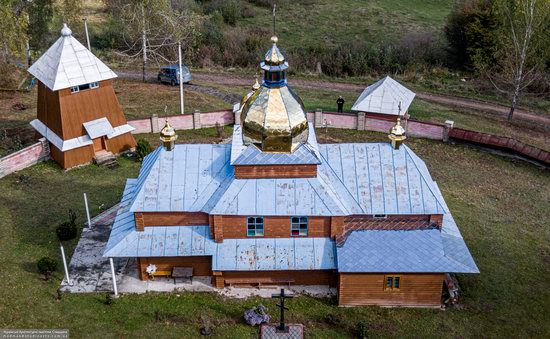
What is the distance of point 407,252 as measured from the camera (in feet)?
71.8

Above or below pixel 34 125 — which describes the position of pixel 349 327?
below

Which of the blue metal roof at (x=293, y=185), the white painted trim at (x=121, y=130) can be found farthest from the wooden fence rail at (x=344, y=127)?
the blue metal roof at (x=293, y=185)

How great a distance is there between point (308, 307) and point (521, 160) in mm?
18310

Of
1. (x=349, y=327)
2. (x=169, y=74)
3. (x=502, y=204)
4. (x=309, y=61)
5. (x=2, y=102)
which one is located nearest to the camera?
(x=349, y=327)

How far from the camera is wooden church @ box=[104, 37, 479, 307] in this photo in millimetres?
21750

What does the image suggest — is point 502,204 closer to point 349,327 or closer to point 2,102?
point 349,327

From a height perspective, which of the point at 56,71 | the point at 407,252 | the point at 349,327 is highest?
the point at 56,71

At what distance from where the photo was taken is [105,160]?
32.8 m

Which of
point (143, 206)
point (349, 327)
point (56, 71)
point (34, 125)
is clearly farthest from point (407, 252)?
point (34, 125)

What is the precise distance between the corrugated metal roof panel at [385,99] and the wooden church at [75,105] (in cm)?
1487

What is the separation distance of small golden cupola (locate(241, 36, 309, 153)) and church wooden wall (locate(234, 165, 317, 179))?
65 centimetres

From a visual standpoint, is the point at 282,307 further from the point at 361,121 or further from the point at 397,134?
the point at 361,121

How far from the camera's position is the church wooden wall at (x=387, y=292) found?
2170cm

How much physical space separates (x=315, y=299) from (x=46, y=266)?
34.6ft
